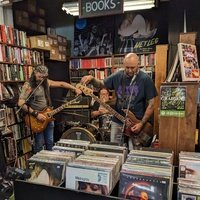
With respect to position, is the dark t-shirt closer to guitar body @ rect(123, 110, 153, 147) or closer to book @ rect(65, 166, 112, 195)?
guitar body @ rect(123, 110, 153, 147)

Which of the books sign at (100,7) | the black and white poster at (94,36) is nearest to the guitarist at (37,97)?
the books sign at (100,7)

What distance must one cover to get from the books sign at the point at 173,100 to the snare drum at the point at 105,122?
2.03 m

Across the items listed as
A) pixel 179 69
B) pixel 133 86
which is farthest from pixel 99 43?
pixel 179 69

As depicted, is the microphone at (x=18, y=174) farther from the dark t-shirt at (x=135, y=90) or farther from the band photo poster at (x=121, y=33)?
the band photo poster at (x=121, y=33)

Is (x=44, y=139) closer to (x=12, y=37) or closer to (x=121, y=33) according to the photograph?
(x=12, y=37)

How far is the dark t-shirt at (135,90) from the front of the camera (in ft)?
7.62

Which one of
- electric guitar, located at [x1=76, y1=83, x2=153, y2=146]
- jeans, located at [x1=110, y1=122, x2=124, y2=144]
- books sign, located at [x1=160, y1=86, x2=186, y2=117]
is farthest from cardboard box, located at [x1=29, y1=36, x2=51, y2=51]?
books sign, located at [x1=160, y1=86, x2=186, y2=117]

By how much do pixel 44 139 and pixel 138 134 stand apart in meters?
1.34

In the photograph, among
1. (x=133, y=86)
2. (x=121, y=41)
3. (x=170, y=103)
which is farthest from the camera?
(x=121, y=41)

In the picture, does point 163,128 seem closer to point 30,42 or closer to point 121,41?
point 30,42

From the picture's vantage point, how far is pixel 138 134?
2445 millimetres

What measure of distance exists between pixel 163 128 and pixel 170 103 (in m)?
0.16

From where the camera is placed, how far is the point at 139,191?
3.38 feet

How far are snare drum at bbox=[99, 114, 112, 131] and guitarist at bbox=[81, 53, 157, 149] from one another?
0.88 metres
